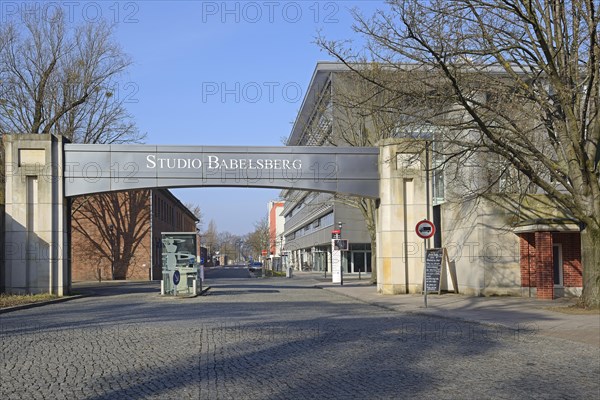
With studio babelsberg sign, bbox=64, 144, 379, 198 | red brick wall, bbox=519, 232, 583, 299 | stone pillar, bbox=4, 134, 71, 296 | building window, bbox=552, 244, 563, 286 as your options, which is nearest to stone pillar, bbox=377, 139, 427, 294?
studio babelsberg sign, bbox=64, 144, 379, 198

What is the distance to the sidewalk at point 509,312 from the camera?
1494cm

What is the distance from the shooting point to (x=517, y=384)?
29.2 feet

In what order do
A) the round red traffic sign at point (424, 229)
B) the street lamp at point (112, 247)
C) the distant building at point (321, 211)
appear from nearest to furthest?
1. the round red traffic sign at point (424, 229)
2. the distant building at point (321, 211)
3. the street lamp at point (112, 247)

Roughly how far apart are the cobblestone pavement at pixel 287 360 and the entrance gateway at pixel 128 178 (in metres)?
10.8

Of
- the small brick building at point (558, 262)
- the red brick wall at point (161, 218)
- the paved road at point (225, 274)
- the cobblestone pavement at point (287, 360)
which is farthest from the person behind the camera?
the paved road at point (225, 274)

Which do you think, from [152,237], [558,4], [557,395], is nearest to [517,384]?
[557,395]

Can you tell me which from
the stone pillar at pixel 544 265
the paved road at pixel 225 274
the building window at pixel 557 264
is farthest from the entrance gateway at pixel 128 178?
the paved road at pixel 225 274

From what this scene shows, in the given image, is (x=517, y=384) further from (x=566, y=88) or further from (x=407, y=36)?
(x=566, y=88)

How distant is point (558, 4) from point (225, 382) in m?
14.5

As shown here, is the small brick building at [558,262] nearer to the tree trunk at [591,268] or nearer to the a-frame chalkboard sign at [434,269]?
the a-frame chalkboard sign at [434,269]

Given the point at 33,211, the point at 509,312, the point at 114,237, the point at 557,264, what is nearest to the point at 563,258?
the point at 557,264

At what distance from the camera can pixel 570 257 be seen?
25375 mm

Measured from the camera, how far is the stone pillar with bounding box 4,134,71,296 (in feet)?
92.2

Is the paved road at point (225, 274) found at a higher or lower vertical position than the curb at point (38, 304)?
lower
